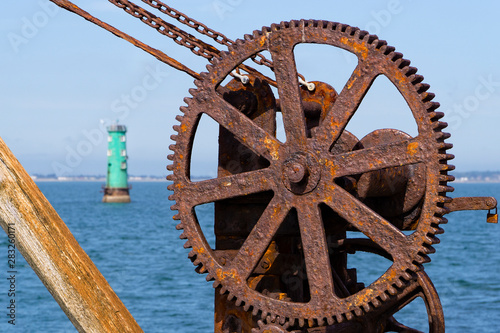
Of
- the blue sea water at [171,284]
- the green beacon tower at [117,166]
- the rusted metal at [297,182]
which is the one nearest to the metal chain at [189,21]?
the rusted metal at [297,182]

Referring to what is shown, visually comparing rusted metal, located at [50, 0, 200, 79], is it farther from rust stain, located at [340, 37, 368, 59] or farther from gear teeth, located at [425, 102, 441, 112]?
gear teeth, located at [425, 102, 441, 112]

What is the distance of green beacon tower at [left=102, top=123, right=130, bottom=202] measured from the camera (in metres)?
76.2

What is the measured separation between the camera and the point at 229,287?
5.16m

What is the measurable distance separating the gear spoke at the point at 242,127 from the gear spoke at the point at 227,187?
14cm

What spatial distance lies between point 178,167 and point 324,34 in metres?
1.34

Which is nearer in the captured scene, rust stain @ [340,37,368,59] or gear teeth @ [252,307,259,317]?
rust stain @ [340,37,368,59]

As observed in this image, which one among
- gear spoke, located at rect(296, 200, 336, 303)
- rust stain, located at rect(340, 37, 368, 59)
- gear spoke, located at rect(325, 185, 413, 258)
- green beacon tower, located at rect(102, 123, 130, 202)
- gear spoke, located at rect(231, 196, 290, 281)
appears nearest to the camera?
gear spoke, located at rect(325, 185, 413, 258)

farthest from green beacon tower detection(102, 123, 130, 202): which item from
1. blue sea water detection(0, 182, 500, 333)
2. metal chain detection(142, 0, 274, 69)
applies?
metal chain detection(142, 0, 274, 69)

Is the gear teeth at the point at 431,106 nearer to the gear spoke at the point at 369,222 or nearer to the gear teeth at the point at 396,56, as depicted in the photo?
the gear teeth at the point at 396,56

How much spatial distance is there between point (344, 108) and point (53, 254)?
1.98 meters

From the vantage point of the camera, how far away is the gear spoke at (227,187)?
507cm

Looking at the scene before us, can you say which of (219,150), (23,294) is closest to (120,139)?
(23,294)

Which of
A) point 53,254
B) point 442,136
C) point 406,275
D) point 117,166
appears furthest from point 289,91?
point 117,166

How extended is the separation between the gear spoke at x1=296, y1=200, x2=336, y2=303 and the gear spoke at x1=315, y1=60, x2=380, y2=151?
1.36 ft
